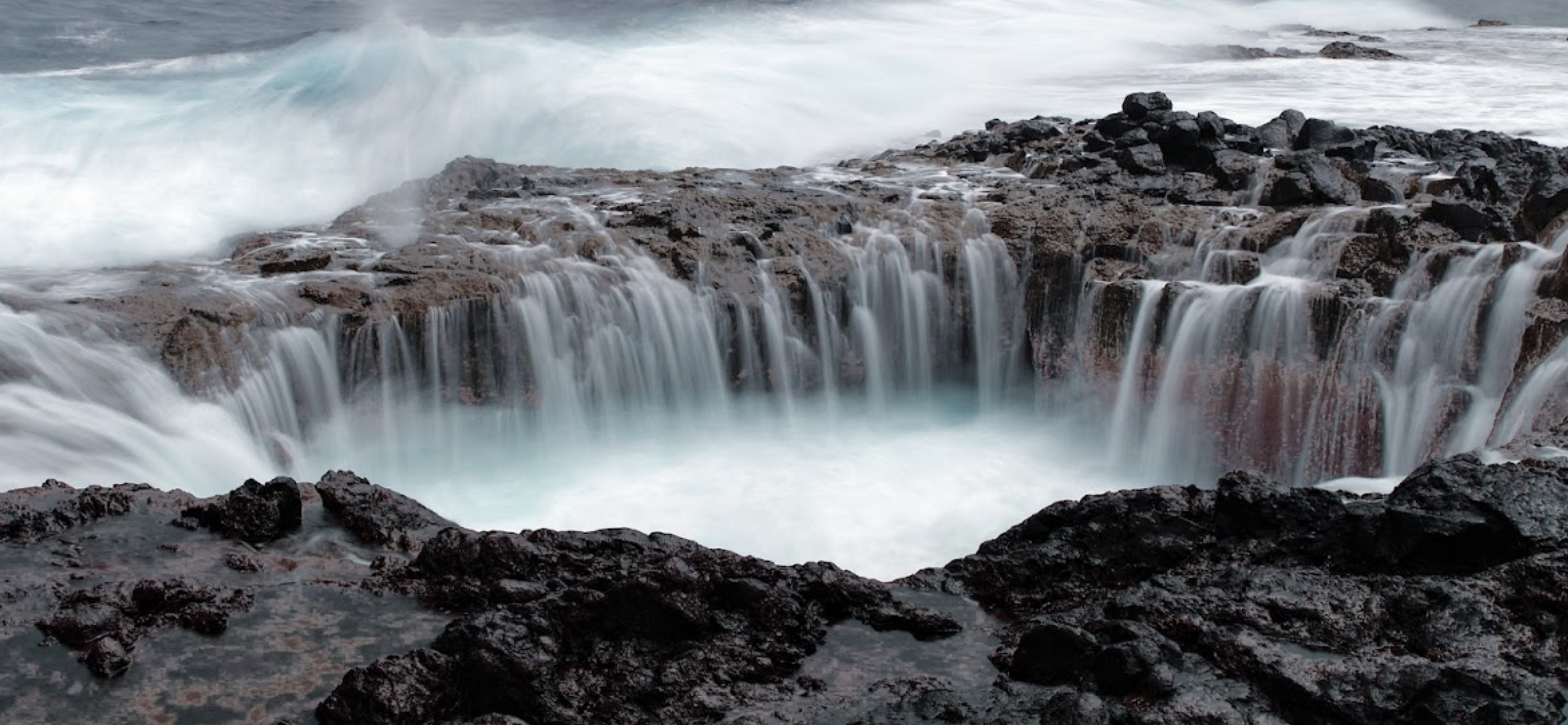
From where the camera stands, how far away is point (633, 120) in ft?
77.5

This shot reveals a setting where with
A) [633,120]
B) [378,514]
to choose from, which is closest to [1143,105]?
[633,120]

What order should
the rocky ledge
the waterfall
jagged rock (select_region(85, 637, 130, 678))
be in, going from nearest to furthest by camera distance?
the rocky ledge
jagged rock (select_region(85, 637, 130, 678))
the waterfall

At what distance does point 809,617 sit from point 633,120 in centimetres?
1856

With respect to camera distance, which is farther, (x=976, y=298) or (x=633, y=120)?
(x=633, y=120)

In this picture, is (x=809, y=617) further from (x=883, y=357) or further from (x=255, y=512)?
(x=883, y=357)

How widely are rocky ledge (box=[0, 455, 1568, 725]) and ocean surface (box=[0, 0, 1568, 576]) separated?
139 inches

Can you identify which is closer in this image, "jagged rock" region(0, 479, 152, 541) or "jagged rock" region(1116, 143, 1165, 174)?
"jagged rock" region(0, 479, 152, 541)

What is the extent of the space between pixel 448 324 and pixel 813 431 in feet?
11.5

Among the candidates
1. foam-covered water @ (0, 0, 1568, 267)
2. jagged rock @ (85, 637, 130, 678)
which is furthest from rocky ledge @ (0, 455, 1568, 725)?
foam-covered water @ (0, 0, 1568, 267)

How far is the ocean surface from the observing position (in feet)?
36.6

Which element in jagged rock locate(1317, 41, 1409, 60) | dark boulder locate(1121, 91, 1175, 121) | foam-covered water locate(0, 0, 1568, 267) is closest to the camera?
dark boulder locate(1121, 91, 1175, 121)

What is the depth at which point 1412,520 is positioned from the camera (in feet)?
19.6

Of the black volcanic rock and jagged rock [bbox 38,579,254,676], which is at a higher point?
jagged rock [bbox 38,579,254,676]

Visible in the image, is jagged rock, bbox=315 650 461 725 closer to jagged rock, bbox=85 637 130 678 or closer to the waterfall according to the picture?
jagged rock, bbox=85 637 130 678
